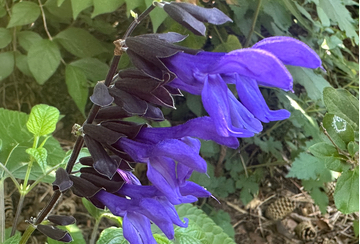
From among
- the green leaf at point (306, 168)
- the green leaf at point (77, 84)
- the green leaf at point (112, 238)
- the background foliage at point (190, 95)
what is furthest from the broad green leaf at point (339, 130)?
the green leaf at point (77, 84)

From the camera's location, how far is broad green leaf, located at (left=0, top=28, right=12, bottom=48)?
1086mm

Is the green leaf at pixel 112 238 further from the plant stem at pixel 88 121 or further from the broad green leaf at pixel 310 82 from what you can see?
the broad green leaf at pixel 310 82

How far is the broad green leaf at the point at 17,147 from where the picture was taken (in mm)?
773

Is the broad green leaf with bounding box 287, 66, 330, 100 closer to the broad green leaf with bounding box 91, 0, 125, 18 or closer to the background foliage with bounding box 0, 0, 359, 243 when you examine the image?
the background foliage with bounding box 0, 0, 359, 243

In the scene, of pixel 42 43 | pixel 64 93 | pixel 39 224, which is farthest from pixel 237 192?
pixel 39 224

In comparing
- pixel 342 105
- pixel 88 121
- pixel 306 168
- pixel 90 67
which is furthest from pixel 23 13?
pixel 306 168

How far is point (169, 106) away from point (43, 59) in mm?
700

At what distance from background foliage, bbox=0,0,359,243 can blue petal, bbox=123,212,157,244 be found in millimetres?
262

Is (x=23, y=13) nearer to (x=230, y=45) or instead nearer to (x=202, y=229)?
(x=230, y=45)

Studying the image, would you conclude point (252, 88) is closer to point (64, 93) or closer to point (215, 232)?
point (215, 232)

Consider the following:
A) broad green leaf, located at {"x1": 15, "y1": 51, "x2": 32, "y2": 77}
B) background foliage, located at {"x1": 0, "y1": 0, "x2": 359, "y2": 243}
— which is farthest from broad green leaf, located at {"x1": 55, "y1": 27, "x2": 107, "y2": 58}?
broad green leaf, located at {"x1": 15, "y1": 51, "x2": 32, "y2": 77}

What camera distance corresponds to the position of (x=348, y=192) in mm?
887

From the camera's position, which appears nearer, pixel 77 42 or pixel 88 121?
pixel 88 121

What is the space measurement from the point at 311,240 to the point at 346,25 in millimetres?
1032
